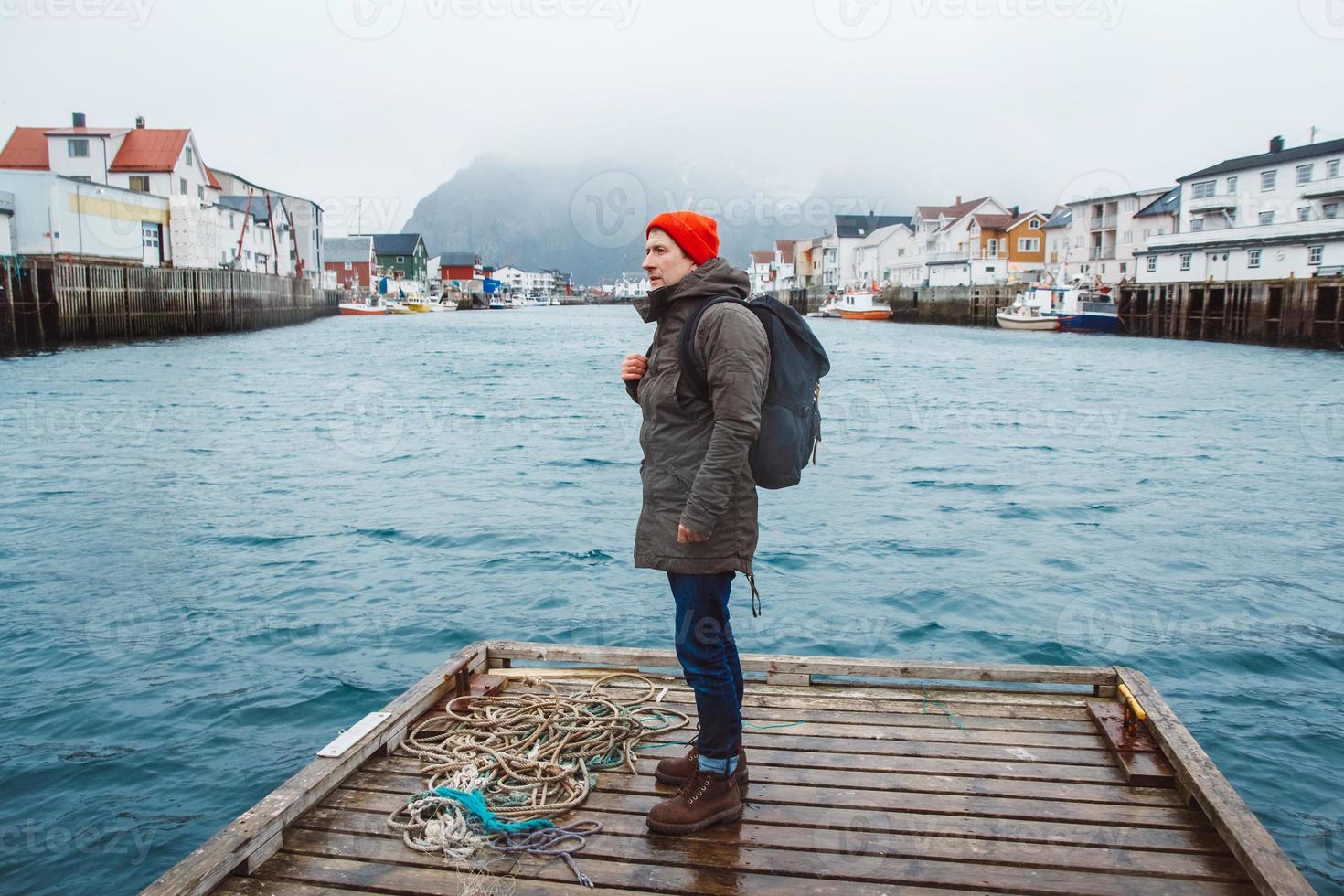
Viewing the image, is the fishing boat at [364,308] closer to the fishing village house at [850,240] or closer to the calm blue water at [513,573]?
the fishing village house at [850,240]

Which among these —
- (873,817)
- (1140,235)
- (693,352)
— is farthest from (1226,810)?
(1140,235)

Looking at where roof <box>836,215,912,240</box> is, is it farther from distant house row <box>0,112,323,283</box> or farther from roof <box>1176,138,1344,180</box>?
distant house row <box>0,112,323,283</box>

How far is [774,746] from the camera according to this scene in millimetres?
4883

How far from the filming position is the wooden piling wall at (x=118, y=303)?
1625 inches

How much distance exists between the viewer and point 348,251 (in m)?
133

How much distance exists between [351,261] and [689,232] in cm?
13674

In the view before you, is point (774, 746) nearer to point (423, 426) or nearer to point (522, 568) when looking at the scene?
point (522, 568)

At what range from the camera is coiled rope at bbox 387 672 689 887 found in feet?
13.1

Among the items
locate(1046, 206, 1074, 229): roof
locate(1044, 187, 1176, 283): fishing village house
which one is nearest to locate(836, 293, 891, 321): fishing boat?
locate(1044, 187, 1176, 283): fishing village house

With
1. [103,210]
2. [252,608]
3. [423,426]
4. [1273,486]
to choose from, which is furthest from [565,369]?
[252,608]

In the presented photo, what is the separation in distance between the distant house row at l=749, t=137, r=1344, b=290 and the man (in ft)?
188

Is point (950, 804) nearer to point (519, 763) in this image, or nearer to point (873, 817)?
point (873, 817)

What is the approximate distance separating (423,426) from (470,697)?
19.7m

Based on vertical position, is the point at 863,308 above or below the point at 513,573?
above
